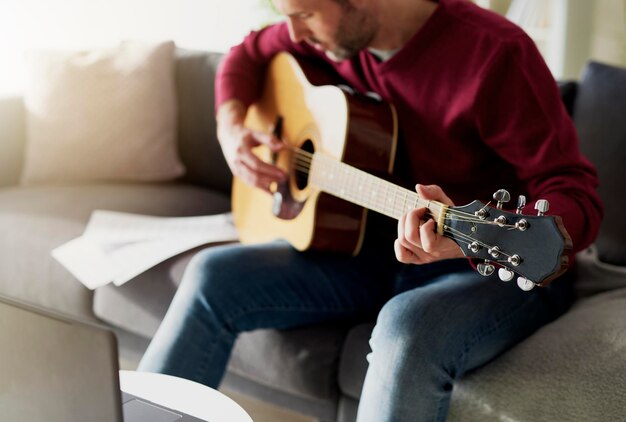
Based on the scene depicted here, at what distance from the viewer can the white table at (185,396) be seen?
1.03 m

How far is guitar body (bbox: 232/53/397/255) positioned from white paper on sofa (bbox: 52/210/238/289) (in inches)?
4.9

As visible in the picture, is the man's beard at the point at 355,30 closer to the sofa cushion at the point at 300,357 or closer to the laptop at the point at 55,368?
the sofa cushion at the point at 300,357

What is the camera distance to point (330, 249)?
1.52 metres

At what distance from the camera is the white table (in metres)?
1.03

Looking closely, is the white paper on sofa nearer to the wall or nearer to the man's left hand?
the man's left hand

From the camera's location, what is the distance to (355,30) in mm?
1468

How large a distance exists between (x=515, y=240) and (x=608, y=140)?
0.80 metres

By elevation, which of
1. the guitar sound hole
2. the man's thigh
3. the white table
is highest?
the guitar sound hole

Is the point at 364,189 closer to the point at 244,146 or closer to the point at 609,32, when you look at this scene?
the point at 244,146

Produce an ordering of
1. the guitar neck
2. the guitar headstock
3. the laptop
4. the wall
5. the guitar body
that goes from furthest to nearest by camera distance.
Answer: the wall → the guitar body → the guitar neck → the guitar headstock → the laptop

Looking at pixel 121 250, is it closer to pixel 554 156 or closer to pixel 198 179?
pixel 198 179

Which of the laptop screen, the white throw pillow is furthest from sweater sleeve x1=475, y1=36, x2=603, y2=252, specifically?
the white throw pillow

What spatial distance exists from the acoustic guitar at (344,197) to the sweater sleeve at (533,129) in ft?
0.58

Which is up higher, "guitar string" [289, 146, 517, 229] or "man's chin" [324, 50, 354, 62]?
"man's chin" [324, 50, 354, 62]
